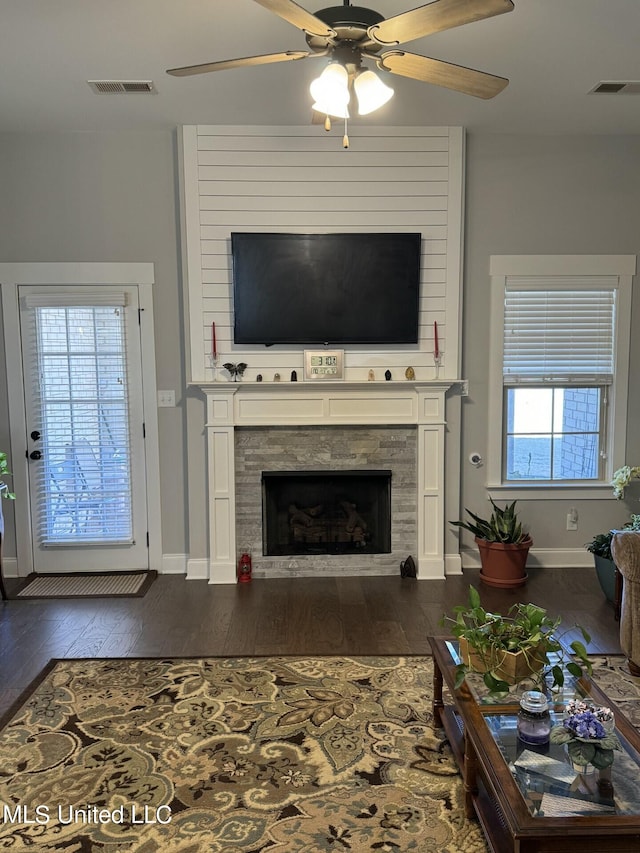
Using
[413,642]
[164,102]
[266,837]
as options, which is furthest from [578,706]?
[164,102]

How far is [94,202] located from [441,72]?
284 centimetres

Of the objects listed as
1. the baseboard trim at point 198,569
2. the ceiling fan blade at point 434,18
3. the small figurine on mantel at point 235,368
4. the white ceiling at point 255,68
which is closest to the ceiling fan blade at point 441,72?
the ceiling fan blade at point 434,18

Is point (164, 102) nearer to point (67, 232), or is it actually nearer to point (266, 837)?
point (67, 232)

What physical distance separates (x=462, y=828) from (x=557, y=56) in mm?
3419

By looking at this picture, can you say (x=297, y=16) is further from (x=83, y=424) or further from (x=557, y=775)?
(x=83, y=424)

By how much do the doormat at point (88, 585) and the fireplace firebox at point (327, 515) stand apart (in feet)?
3.05

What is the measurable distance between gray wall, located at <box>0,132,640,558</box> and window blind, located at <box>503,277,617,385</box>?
7.7 inches

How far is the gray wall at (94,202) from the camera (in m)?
4.39

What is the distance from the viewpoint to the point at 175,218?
176 inches

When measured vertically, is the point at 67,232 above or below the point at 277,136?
below

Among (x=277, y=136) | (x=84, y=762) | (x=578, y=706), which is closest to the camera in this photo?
(x=578, y=706)

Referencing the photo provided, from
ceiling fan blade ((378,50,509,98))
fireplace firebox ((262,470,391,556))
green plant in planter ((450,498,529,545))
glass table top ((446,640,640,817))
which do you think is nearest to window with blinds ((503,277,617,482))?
green plant in planter ((450,498,529,545))

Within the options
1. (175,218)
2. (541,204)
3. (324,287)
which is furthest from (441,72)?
(175,218)

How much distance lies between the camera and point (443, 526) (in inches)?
179
